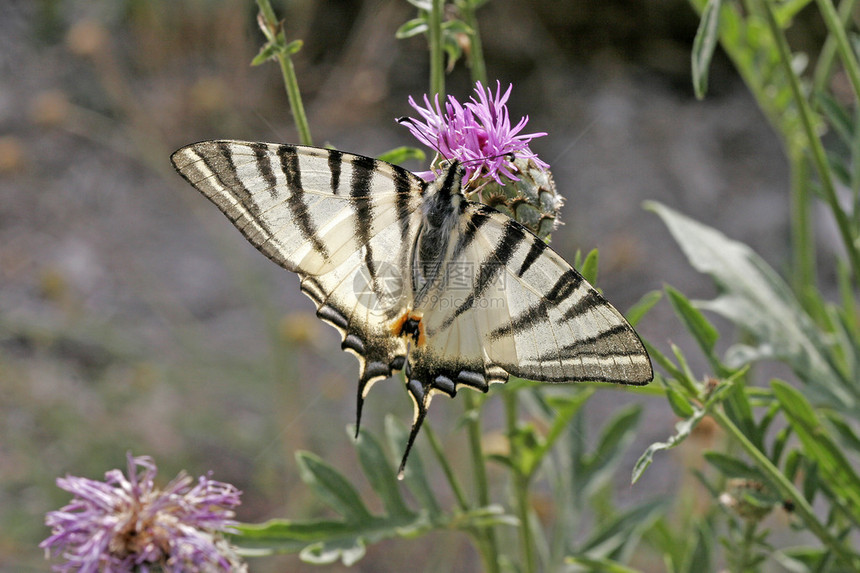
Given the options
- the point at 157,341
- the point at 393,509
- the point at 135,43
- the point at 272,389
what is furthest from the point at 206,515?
the point at 135,43

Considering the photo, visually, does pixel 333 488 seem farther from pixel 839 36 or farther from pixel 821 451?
pixel 839 36

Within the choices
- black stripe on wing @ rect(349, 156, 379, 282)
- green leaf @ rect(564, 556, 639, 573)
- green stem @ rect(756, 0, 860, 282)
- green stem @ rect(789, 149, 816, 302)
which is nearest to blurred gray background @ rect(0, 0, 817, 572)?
green stem @ rect(789, 149, 816, 302)

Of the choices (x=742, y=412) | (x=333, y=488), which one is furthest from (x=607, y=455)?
(x=333, y=488)

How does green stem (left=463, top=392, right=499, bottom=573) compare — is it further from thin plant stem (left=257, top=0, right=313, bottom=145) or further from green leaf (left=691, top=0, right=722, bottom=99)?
green leaf (left=691, top=0, right=722, bottom=99)

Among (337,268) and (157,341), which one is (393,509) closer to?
(337,268)

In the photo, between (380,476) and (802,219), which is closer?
(380,476)
